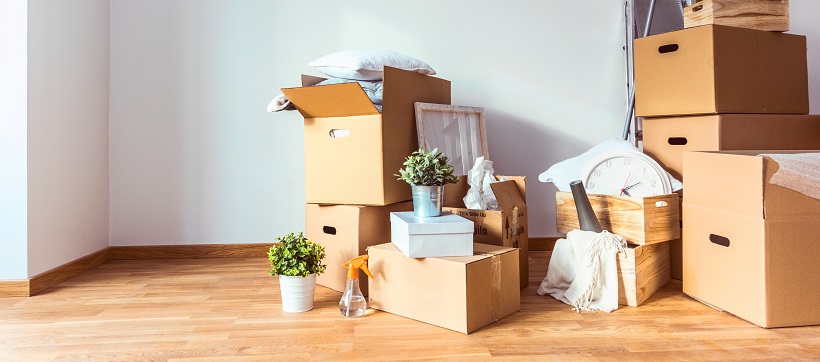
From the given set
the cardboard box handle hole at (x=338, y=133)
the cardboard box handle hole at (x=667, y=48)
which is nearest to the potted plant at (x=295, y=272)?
the cardboard box handle hole at (x=338, y=133)

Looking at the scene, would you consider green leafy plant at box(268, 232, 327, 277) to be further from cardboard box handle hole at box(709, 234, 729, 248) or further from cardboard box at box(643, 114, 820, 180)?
cardboard box at box(643, 114, 820, 180)

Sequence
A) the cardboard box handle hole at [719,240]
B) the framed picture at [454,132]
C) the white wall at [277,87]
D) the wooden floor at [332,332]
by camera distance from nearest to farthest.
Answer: the wooden floor at [332,332] → the cardboard box handle hole at [719,240] → the framed picture at [454,132] → the white wall at [277,87]

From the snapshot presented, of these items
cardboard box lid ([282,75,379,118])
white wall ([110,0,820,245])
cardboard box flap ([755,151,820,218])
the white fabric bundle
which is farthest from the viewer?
white wall ([110,0,820,245])

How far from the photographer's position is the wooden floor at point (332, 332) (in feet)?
4.07

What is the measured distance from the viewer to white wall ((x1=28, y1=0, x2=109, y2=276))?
1842 mm

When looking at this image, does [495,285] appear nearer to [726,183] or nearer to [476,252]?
[476,252]

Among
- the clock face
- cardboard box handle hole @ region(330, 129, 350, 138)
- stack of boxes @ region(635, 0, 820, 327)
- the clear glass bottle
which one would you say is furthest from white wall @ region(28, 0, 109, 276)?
stack of boxes @ region(635, 0, 820, 327)

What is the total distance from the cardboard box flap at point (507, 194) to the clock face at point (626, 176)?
0.24m

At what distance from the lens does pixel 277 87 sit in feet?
7.82

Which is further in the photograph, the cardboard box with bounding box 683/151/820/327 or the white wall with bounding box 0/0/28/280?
the white wall with bounding box 0/0/28/280

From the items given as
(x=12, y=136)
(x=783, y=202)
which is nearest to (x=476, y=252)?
(x=783, y=202)

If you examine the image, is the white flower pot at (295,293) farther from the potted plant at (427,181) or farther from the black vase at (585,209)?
the black vase at (585,209)

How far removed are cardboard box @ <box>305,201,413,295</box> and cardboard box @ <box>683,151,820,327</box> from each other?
37.1 inches

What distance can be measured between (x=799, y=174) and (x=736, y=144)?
51 centimetres
